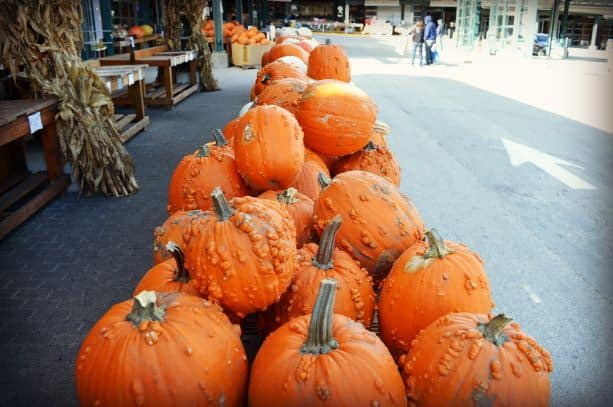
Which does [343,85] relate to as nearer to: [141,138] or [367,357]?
[367,357]

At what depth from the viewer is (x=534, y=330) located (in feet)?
9.08

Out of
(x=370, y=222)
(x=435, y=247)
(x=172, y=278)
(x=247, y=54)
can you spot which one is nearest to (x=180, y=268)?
(x=172, y=278)

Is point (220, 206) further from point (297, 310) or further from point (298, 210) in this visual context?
point (298, 210)

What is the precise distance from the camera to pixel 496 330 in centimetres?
125

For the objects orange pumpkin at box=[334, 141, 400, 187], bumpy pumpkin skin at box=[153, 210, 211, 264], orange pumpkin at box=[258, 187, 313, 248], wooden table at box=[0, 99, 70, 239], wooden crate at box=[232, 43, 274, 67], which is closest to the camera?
bumpy pumpkin skin at box=[153, 210, 211, 264]

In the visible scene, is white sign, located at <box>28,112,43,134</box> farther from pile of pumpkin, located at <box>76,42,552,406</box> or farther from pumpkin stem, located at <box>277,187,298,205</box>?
pumpkin stem, located at <box>277,187,298,205</box>

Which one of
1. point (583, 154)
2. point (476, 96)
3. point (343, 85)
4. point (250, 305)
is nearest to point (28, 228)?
point (343, 85)

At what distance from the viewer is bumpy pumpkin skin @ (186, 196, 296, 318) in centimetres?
142

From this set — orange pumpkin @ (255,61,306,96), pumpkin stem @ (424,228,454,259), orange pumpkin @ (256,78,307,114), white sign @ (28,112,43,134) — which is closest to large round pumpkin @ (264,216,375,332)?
pumpkin stem @ (424,228,454,259)

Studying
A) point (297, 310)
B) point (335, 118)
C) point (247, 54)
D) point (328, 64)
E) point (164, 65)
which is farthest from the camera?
point (247, 54)

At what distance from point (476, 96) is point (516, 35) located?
12.0 metres

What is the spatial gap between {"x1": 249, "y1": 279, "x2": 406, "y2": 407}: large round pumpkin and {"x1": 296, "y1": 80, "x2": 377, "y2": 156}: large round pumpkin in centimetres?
138

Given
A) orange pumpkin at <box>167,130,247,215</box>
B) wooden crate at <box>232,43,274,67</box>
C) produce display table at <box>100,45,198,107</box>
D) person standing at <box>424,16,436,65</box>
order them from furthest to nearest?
person standing at <box>424,16,436,65</box>, wooden crate at <box>232,43,274,67</box>, produce display table at <box>100,45,198,107</box>, orange pumpkin at <box>167,130,247,215</box>

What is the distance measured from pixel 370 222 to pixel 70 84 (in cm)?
382
